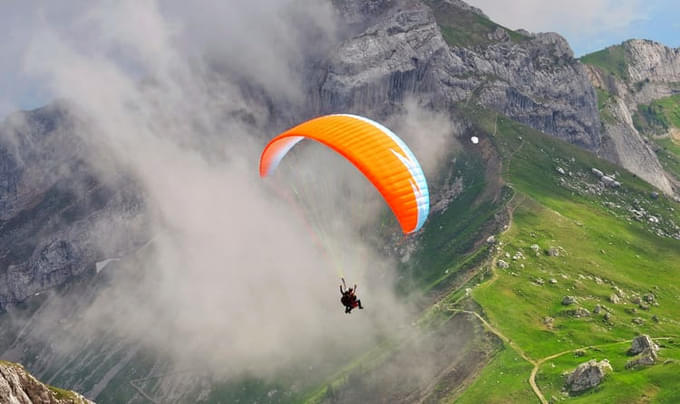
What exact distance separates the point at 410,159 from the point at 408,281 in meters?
141

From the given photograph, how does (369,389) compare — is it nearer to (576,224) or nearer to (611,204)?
(576,224)

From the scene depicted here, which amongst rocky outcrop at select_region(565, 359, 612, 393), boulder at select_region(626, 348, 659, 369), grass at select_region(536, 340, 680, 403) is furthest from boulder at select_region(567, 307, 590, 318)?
rocky outcrop at select_region(565, 359, 612, 393)

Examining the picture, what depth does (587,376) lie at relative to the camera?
8325 cm

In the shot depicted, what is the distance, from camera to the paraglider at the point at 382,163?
150ft

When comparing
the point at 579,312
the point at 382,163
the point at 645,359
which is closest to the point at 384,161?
the point at 382,163

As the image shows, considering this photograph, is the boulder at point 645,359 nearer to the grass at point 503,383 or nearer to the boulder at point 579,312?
the grass at point 503,383

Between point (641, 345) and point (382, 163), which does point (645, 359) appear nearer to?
point (641, 345)

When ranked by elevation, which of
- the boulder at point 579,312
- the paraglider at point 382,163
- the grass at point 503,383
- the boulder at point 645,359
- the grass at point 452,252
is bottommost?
the grass at point 503,383

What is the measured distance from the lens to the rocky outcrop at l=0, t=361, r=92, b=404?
44344 millimetres

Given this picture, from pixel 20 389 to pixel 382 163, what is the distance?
→ 3231cm

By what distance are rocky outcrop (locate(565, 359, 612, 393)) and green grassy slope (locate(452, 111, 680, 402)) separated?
1693 millimetres

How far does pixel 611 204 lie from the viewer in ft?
627

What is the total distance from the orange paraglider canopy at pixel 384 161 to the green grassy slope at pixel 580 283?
152 ft

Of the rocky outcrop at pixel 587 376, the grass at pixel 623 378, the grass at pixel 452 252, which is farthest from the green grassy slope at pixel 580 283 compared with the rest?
the grass at pixel 452 252
